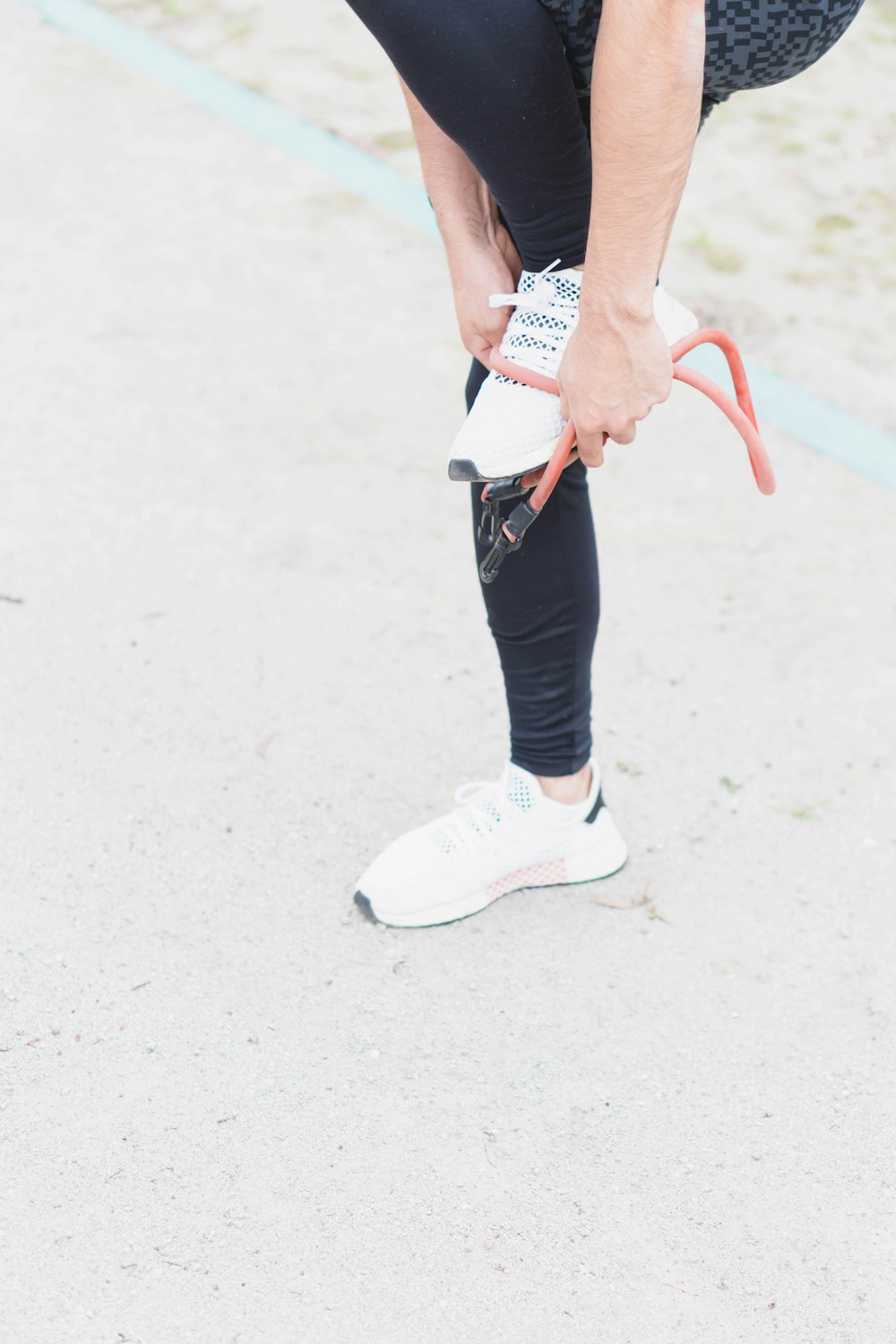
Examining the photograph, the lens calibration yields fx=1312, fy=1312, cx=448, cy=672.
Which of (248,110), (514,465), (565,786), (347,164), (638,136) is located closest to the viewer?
(638,136)

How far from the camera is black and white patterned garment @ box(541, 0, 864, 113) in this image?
1147mm

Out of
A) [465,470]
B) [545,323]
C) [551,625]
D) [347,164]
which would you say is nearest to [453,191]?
[545,323]

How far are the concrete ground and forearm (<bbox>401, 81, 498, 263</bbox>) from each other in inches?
31.4

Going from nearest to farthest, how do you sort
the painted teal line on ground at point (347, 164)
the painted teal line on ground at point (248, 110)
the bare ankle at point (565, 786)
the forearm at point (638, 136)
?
1. the forearm at point (638, 136)
2. the bare ankle at point (565, 786)
3. the painted teal line on ground at point (347, 164)
4. the painted teal line on ground at point (248, 110)

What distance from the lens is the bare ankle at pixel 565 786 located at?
1703 mm

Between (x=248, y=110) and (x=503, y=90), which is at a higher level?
(x=503, y=90)

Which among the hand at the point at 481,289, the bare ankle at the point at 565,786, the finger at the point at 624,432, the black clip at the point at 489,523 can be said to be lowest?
the bare ankle at the point at 565,786

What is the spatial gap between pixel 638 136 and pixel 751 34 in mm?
147

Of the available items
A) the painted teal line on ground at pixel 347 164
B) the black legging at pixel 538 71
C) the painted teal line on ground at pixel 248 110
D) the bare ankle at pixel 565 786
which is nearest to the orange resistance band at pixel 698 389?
the black legging at pixel 538 71

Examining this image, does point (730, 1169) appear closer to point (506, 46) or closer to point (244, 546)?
point (506, 46)

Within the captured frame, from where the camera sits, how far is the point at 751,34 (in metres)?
1.15

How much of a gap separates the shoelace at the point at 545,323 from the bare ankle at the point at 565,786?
56 cm

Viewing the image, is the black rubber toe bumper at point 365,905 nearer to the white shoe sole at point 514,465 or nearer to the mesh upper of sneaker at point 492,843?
the mesh upper of sneaker at point 492,843

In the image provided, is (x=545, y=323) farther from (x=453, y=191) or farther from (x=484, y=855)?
(x=484, y=855)
